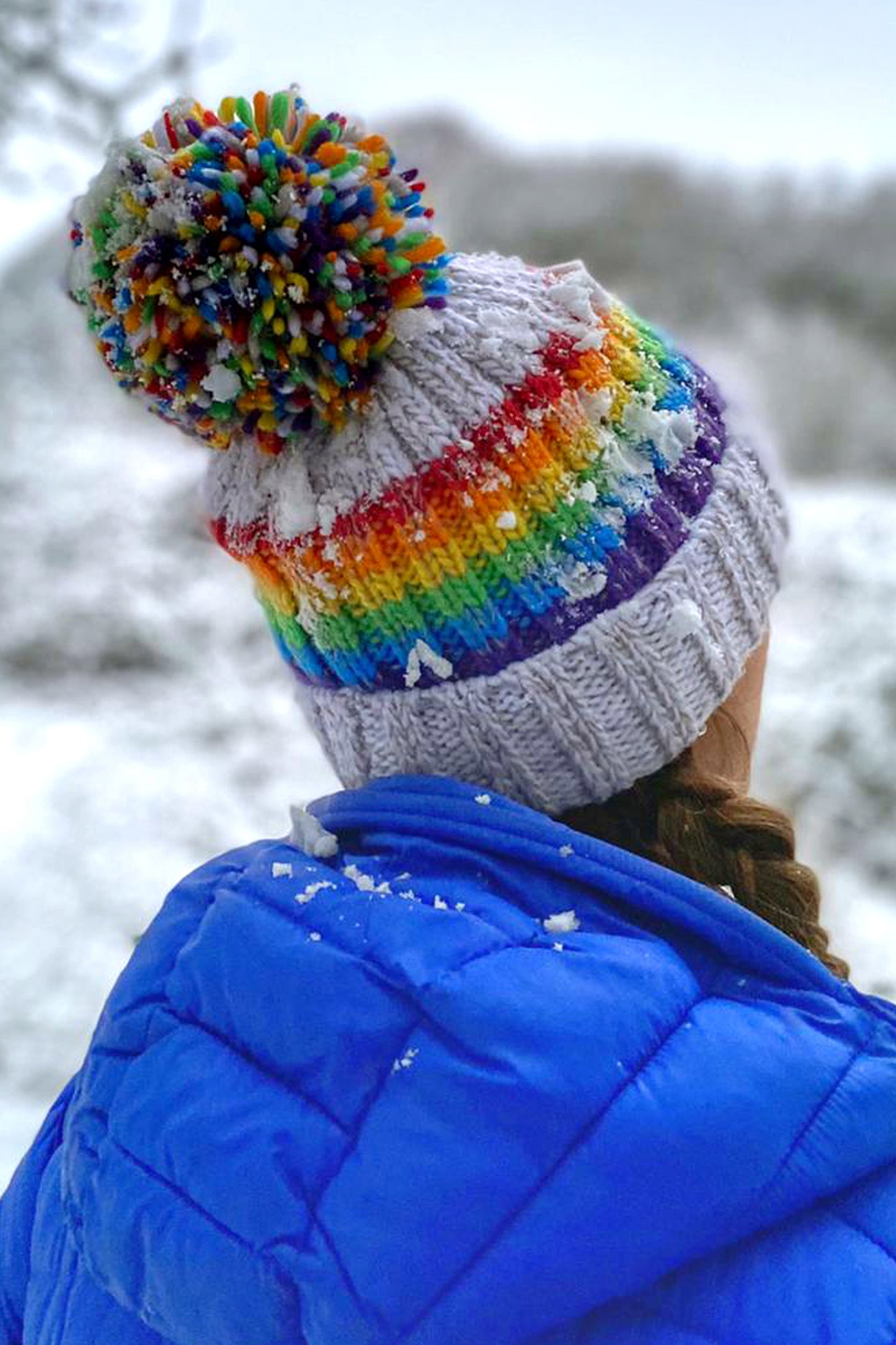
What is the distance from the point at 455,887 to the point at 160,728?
9.02 feet

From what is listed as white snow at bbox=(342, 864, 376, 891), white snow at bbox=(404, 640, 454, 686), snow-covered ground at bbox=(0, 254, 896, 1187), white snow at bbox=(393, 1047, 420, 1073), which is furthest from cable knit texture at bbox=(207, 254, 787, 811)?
snow-covered ground at bbox=(0, 254, 896, 1187)

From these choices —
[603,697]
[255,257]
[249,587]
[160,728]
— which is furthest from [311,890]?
[249,587]

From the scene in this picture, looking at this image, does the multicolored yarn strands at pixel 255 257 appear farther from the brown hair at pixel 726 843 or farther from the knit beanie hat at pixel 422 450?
the brown hair at pixel 726 843

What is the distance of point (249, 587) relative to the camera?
4297mm

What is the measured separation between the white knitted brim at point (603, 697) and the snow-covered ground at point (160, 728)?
130 cm

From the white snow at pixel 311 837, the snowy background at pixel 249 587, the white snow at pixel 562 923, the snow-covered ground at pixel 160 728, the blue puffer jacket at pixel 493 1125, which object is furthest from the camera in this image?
the snowy background at pixel 249 587

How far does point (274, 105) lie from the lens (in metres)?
0.80

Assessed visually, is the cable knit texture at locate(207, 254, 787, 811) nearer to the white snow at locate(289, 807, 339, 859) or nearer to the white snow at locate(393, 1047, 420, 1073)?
the white snow at locate(289, 807, 339, 859)

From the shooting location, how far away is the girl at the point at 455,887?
0.62 meters

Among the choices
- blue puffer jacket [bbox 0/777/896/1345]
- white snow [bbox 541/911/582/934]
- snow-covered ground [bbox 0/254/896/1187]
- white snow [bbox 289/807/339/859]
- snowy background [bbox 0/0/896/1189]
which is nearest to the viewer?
blue puffer jacket [bbox 0/777/896/1345]

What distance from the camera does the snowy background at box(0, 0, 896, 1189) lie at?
8.33ft

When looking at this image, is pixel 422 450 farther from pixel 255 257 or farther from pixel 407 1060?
pixel 407 1060

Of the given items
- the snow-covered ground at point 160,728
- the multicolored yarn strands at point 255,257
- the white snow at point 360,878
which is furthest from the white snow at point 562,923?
the snow-covered ground at point 160,728

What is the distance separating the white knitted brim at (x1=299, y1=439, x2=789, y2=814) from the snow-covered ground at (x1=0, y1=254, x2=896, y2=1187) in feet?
4.26
